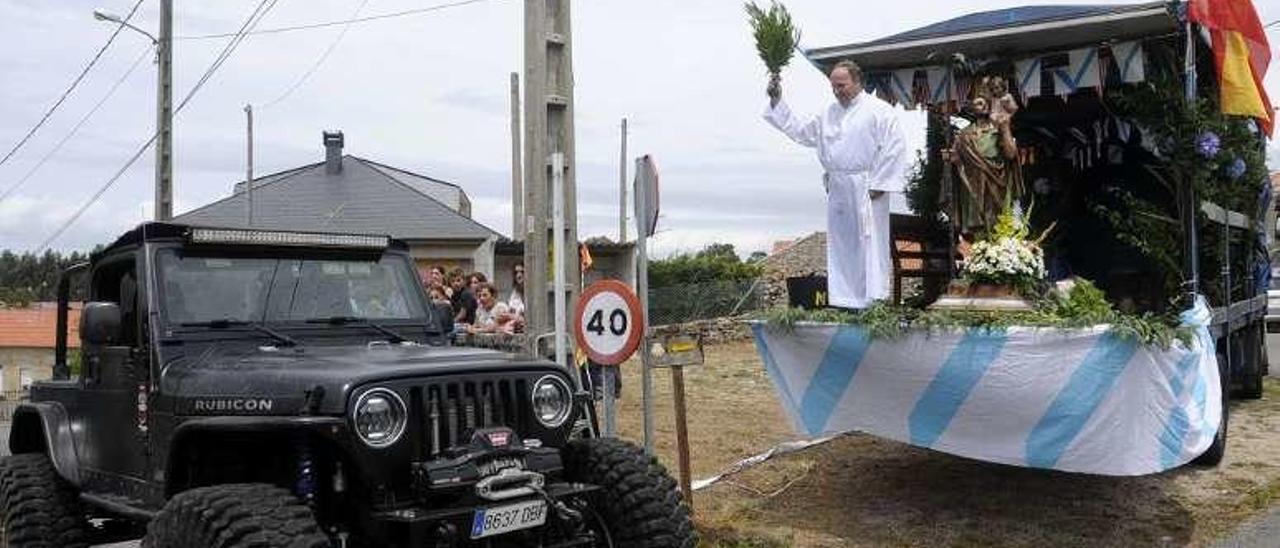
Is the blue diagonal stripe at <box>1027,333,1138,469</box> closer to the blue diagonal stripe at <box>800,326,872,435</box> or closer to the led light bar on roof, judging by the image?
the blue diagonal stripe at <box>800,326,872,435</box>

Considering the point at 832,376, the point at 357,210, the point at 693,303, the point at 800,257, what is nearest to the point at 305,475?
the point at 832,376

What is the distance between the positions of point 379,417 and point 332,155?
107ft

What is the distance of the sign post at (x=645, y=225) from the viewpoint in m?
6.48

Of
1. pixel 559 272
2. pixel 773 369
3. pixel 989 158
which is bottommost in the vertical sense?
pixel 773 369

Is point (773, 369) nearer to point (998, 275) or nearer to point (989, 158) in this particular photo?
point (998, 275)

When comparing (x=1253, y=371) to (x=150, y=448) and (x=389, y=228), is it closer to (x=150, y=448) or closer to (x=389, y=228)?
(x=150, y=448)

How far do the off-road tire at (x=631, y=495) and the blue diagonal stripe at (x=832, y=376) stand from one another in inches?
103

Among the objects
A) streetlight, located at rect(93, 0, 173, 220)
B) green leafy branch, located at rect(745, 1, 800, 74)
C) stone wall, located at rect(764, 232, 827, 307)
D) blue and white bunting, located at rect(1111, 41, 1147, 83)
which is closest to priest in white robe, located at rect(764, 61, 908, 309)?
green leafy branch, located at rect(745, 1, 800, 74)

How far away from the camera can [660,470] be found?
16.0 ft

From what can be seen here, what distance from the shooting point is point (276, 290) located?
532 cm

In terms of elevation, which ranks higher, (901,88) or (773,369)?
(901,88)

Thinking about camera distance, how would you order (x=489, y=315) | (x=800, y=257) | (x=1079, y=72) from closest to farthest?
1. (x=1079, y=72)
2. (x=489, y=315)
3. (x=800, y=257)

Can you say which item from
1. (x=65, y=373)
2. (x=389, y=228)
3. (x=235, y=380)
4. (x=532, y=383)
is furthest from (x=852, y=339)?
(x=389, y=228)

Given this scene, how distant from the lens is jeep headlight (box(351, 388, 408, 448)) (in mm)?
4027
